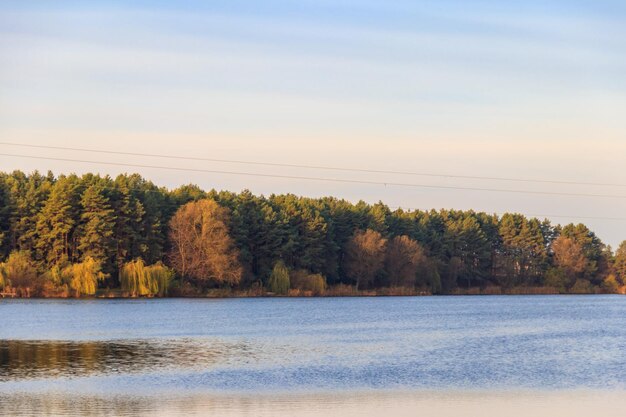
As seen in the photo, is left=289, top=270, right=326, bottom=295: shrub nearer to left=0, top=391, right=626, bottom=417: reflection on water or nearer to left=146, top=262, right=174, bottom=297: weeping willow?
left=146, top=262, right=174, bottom=297: weeping willow

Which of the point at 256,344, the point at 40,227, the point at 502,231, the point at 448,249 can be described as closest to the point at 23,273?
the point at 40,227

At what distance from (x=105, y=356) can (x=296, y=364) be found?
8.02 m

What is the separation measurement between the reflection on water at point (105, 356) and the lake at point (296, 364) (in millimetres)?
72

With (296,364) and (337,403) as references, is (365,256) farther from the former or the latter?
(337,403)

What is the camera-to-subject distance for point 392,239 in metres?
132

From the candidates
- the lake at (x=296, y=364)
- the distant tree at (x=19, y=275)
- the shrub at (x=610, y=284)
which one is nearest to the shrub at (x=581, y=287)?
the shrub at (x=610, y=284)

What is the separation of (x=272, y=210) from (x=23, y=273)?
36.0 m

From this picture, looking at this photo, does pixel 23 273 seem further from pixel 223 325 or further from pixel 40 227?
pixel 223 325

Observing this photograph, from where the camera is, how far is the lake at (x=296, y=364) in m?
27.5

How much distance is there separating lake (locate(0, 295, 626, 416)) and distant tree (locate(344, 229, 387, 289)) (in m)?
48.5

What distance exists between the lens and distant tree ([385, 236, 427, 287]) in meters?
123

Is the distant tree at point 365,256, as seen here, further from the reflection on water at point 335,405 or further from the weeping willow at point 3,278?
the reflection on water at point 335,405

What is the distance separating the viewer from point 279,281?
105500 mm

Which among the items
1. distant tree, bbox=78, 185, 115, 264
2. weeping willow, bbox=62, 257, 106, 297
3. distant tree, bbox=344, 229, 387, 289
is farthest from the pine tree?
distant tree, bbox=344, 229, 387, 289
